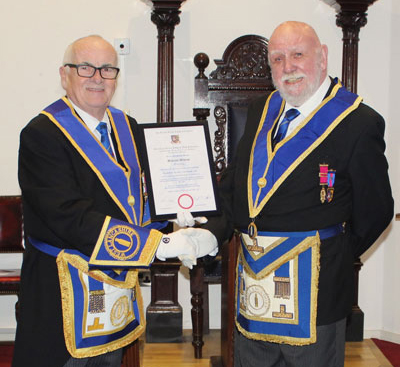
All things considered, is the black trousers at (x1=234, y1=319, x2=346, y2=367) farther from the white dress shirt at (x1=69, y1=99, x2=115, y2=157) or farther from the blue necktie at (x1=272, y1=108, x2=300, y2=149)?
the white dress shirt at (x1=69, y1=99, x2=115, y2=157)

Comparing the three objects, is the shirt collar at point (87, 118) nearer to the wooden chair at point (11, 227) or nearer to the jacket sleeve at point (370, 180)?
the jacket sleeve at point (370, 180)

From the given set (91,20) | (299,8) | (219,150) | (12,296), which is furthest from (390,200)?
(12,296)

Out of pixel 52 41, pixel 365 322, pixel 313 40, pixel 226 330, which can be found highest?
pixel 52 41

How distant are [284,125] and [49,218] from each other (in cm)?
95

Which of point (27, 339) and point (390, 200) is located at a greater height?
point (390, 200)

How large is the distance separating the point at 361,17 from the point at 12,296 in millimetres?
3130

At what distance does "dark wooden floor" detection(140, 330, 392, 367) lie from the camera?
3.78 m

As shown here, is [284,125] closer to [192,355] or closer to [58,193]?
[58,193]

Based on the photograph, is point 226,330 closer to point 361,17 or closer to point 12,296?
point 12,296

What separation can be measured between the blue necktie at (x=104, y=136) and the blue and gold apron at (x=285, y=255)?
0.55 m

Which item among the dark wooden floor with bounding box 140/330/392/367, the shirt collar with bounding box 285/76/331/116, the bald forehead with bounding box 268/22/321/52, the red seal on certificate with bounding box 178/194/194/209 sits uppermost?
the bald forehead with bounding box 268/22/321/52

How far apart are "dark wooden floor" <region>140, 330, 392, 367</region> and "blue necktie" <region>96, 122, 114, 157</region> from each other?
6.13 feet

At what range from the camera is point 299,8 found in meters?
4.24

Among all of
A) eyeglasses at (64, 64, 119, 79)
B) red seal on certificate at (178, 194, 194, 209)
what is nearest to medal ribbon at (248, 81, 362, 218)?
red seal on certificate at (178, 194, 194, 209)
